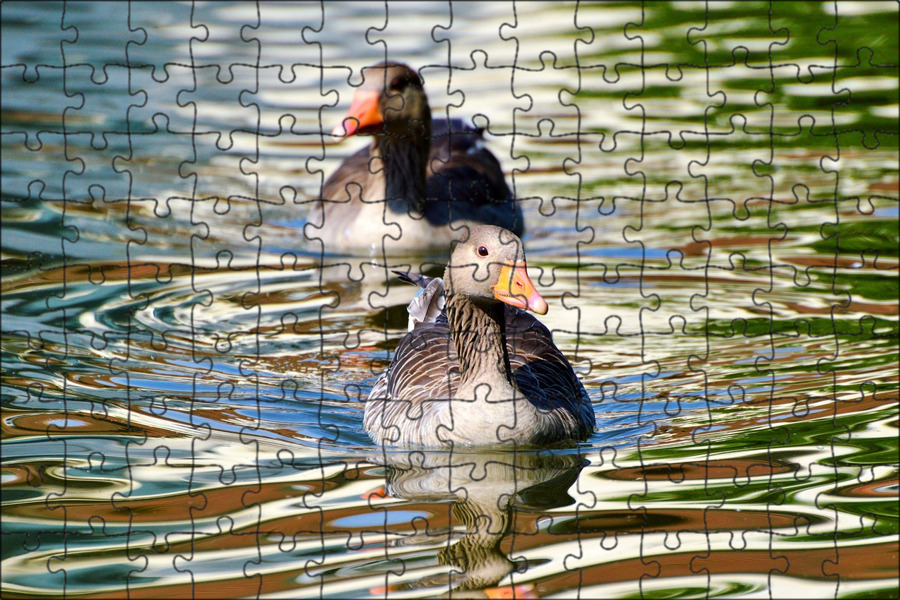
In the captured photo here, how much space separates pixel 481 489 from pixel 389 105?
5.97 m

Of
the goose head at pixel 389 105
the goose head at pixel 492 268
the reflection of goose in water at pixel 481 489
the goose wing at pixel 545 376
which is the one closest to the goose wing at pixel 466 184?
the goose head at pixel 389 105

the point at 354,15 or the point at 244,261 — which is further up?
the point at 354,15

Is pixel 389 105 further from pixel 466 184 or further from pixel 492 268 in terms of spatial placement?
pixel 492 268

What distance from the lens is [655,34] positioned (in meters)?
19.3

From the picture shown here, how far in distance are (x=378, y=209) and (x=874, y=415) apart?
6.11 metres

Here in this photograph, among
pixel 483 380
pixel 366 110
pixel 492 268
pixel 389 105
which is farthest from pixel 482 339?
pixel 389 105

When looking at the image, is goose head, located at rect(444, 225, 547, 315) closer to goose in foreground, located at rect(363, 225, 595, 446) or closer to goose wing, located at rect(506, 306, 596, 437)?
goose in foreground, located at rect(363, 225, 595, 446)

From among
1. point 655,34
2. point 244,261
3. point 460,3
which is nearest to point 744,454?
point 244,261

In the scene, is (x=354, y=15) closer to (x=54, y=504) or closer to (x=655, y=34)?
(x=655, y=34)

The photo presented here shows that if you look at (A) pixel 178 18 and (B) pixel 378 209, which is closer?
(B) pixel 378 209

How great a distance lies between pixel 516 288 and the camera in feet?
24.7

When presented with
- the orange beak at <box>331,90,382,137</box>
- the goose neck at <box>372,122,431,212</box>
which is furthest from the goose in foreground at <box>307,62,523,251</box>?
the orange beak at <box>331,90,382,137</box>

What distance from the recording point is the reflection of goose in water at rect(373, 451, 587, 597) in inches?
258

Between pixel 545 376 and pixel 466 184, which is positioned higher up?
pixel 466 184
